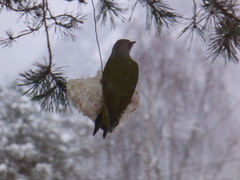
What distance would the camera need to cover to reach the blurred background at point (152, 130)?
13.2 ft

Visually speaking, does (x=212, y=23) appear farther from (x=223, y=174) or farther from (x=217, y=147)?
(x=223, y=174)

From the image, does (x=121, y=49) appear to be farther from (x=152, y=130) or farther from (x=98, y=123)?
(x=152, y=130)

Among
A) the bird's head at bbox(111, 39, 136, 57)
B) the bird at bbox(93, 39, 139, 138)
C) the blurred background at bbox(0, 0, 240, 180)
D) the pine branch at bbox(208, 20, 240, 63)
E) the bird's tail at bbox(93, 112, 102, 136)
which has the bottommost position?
the blurred background at bbox(0, 0, 240, 180)

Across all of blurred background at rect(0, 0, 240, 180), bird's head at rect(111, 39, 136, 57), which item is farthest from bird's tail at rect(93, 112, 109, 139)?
blurred background at rect(0, 0, 240, 180)

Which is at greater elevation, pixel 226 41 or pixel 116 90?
pixel 226 41

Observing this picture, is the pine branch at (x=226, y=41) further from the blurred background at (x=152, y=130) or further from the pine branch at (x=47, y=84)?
the blurred background at (x=152, y=130)

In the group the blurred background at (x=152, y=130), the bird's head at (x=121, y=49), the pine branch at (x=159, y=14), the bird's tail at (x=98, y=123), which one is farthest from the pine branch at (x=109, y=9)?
the blurred background at (x=152, y=130)

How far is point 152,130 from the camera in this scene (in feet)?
13.4

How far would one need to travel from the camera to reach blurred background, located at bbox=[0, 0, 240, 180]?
13.2 ft

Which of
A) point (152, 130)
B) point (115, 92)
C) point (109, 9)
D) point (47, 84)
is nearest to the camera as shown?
point (115, 92)

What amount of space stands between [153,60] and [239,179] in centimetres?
156

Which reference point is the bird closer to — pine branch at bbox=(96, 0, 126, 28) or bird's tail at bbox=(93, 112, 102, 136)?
bird's tail at bbox=(93, 112, 102, 136)

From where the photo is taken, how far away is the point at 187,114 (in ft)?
14.0

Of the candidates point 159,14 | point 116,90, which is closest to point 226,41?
point 159,14
